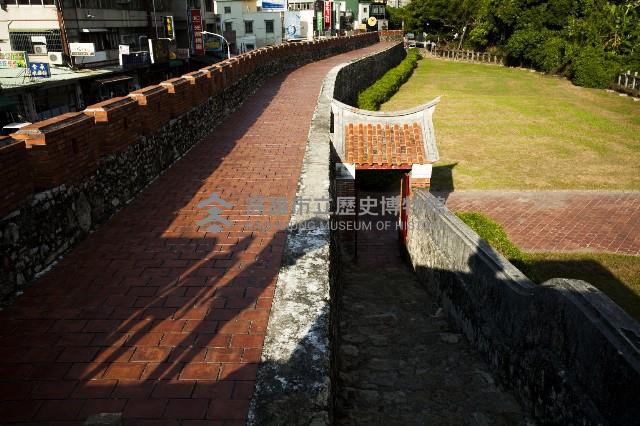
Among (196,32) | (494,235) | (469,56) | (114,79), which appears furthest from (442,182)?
(469,56)

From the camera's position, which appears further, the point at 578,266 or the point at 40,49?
the point at 40,49

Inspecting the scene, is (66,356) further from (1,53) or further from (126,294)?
(1,53)

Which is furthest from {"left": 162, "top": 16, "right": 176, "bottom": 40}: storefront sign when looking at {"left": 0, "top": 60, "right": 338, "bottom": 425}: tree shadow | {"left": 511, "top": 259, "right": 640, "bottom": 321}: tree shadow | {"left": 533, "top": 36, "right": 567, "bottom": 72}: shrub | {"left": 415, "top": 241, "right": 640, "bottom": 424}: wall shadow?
{"left": 415, "top": 241, "right": 640, "bottom": 424}: wall shadow

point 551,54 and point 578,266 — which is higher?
point 551,54

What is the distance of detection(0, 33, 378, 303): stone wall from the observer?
4.63 metres

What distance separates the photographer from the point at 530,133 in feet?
71.1

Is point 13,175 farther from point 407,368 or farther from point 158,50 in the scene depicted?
point 158,50

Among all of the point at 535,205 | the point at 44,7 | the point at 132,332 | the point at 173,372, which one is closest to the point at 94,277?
the point at 132,332

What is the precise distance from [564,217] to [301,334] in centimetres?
1071

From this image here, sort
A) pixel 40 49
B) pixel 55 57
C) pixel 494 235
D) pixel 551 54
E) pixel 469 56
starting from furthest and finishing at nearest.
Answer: pixel 469 56
pixel 551 54
pixel 55 57
pixel 40 49
pixel 494 235

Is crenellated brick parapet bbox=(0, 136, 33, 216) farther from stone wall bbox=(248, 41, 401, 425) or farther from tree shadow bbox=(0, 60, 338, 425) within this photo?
stone wall bbox=(248, 41, 401, 425)

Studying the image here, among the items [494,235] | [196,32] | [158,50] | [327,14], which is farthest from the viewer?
[327,14]

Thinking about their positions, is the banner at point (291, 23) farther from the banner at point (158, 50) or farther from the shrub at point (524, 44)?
the banner at point (158, 50)

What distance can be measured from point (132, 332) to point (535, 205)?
11980mm
